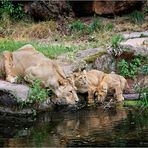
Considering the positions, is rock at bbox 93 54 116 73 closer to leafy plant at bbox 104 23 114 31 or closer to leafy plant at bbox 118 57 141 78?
leafy plant at bbox 118 57 141 78

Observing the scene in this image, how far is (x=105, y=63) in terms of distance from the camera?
15016 mm

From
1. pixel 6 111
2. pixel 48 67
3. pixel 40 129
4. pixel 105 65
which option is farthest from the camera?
pixel 105 65

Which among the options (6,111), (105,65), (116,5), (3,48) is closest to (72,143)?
(6,111)

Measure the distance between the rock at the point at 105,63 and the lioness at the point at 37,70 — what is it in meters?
2.03

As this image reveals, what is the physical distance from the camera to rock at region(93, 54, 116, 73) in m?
14.9

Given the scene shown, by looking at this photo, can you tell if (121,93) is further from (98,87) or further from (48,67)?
(48,67)

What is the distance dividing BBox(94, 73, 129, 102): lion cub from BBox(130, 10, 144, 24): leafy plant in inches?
289

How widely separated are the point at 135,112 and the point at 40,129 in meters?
2.30

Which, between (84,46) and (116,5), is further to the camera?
(116,5)

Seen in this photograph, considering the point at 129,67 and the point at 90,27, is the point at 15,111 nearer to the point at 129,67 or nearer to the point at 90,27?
the point at 129,67

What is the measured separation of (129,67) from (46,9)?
23.3ft

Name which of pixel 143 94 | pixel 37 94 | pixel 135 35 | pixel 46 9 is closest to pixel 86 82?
pixel 143 94

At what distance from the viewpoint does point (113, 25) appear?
67.7 feet

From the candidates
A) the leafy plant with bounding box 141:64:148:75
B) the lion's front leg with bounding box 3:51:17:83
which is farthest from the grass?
the lion's front leg with bounding box 3:51:17:83
